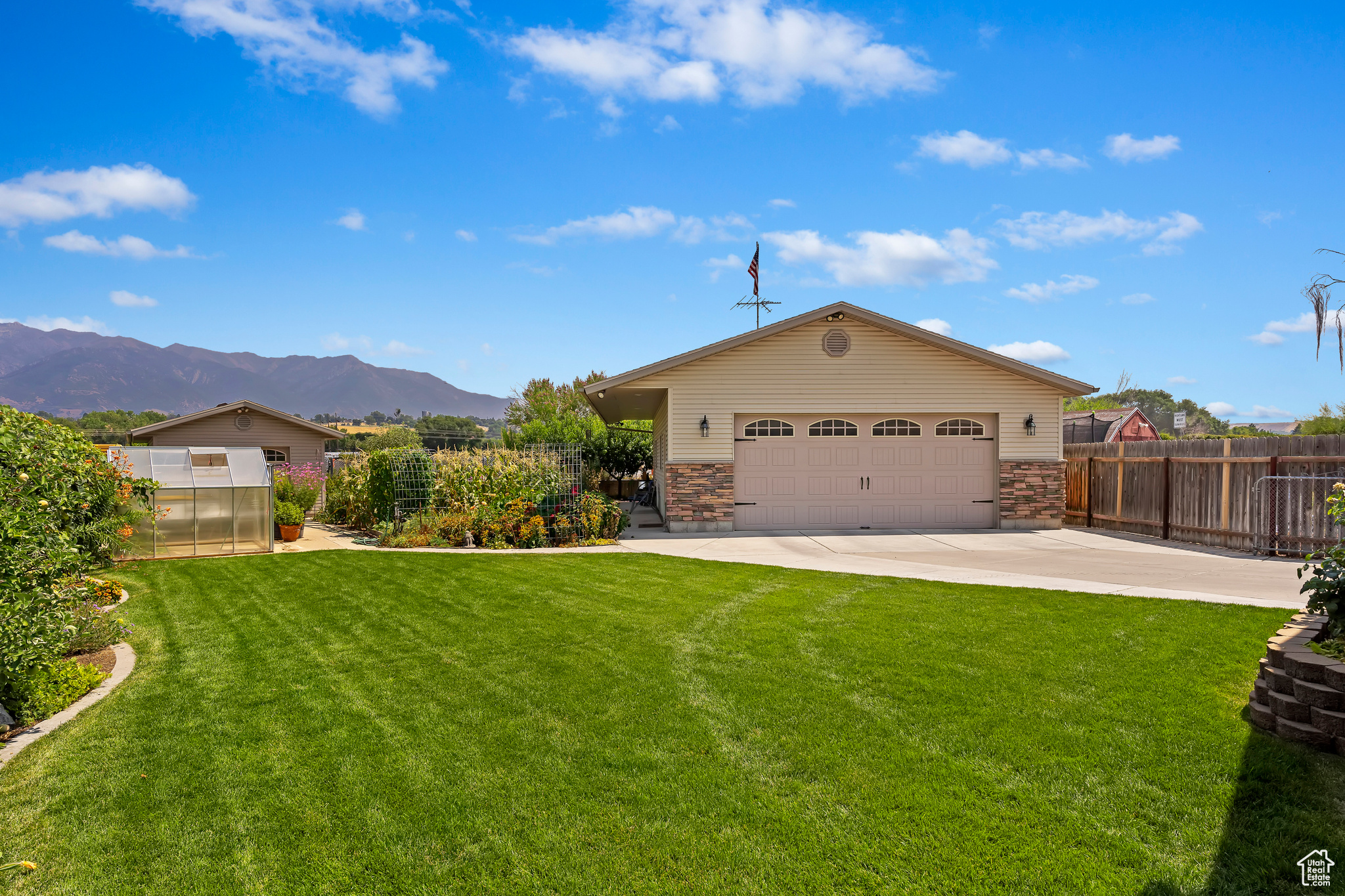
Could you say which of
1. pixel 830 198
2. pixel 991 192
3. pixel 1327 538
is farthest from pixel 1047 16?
pixel 1327 538

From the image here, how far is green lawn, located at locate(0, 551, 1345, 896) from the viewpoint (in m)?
2.98

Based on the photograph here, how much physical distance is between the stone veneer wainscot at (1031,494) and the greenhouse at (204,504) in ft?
48.0

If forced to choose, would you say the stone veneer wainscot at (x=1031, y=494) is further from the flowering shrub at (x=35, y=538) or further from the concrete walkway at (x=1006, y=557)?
the flowering shrub at (x=35, y=538)

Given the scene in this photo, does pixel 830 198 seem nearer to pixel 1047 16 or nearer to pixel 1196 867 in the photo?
pixel 1047 16

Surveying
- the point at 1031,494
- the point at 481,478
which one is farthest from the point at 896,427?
the point at 481,478

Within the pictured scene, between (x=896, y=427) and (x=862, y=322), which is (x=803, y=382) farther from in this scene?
(x=896, y=427)

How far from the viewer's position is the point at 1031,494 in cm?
1550

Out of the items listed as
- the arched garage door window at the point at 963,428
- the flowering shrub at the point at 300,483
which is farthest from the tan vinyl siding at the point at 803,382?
the flowering shrub at the point at 300,483

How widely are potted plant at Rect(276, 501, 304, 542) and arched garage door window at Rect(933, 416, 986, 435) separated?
1363 centimetres

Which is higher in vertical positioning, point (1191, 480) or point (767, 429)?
point (767, 429)

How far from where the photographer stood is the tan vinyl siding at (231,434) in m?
24.0

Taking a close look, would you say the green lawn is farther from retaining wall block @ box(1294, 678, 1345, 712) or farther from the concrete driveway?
the concrete driveway

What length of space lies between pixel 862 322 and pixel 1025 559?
19.9ft

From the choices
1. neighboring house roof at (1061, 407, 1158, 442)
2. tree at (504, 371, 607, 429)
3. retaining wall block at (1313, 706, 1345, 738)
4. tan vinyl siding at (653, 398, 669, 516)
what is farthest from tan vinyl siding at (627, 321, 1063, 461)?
tree at (504, 371, 607, 429)
